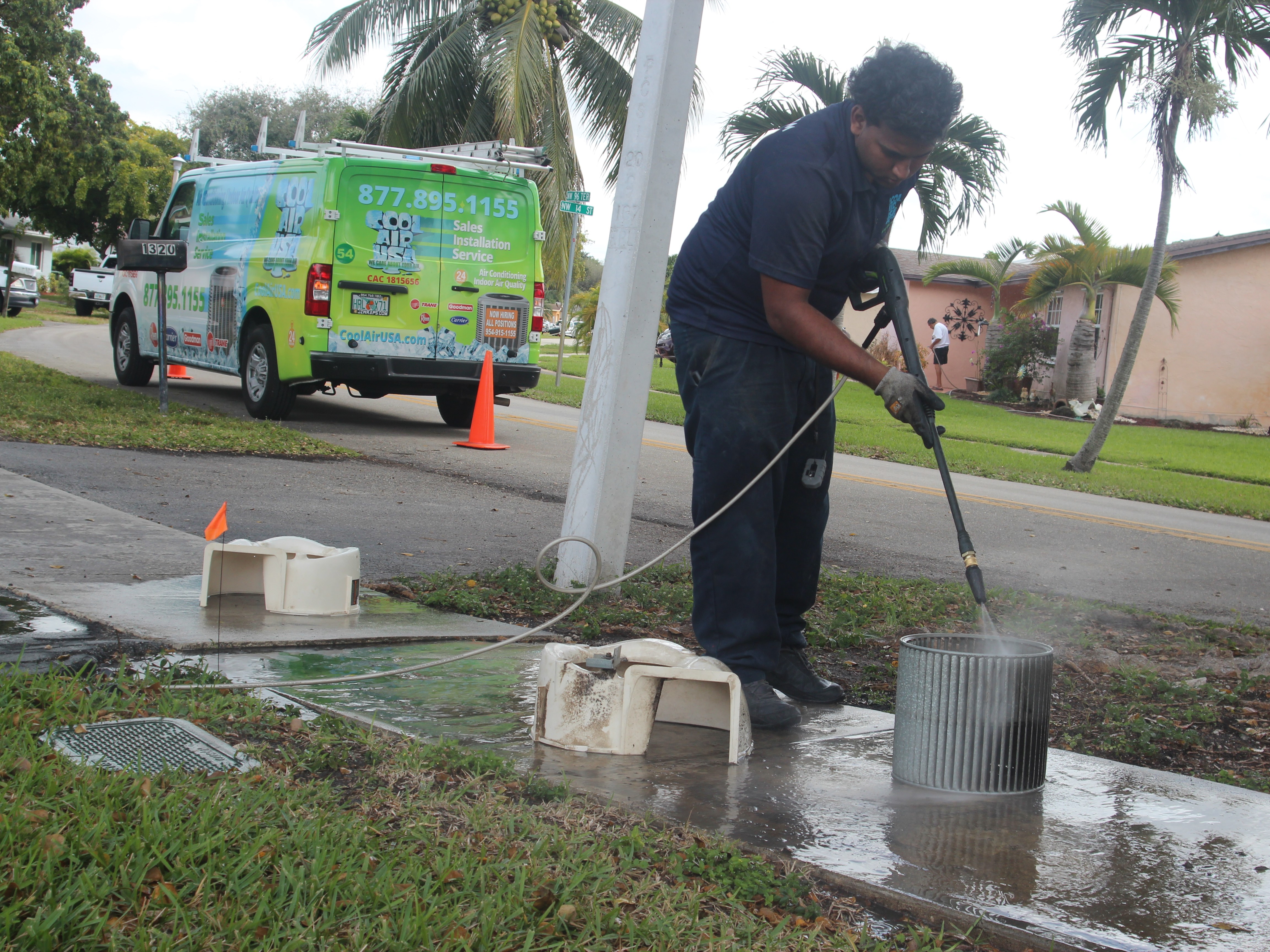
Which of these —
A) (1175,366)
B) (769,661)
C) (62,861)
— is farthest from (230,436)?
(1175,366)

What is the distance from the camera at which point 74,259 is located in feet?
185

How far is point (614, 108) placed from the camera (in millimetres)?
22406

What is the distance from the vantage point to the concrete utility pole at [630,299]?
4766 millimetres

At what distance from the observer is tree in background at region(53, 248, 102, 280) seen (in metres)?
54.8

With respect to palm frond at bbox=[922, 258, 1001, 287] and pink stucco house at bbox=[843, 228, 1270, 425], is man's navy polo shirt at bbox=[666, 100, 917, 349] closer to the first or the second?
pink stucco house at bbox=[843, 228, 1270, 425]

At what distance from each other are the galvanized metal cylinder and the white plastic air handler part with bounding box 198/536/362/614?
2.10 m

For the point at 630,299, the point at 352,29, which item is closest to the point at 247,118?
the point at 352,29

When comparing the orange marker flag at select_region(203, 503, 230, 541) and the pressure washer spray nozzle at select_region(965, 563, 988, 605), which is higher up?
the pressure washer spray nozzle at select_region(965, 563, 988, 605)

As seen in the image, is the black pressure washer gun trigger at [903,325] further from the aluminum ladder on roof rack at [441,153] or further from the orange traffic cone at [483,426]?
the aluminum ladder on roof rack at [441,153]

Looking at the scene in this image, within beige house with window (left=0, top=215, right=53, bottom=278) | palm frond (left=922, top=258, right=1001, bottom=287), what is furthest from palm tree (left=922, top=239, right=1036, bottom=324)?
beige house with window (left=0, top=215, right=53, bottom=278)

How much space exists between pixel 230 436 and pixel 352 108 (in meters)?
44.8

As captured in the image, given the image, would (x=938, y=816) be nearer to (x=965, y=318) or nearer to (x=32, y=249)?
(x=965, y=318)

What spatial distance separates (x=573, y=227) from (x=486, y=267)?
9.70m

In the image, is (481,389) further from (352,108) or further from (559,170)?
(352,108)
